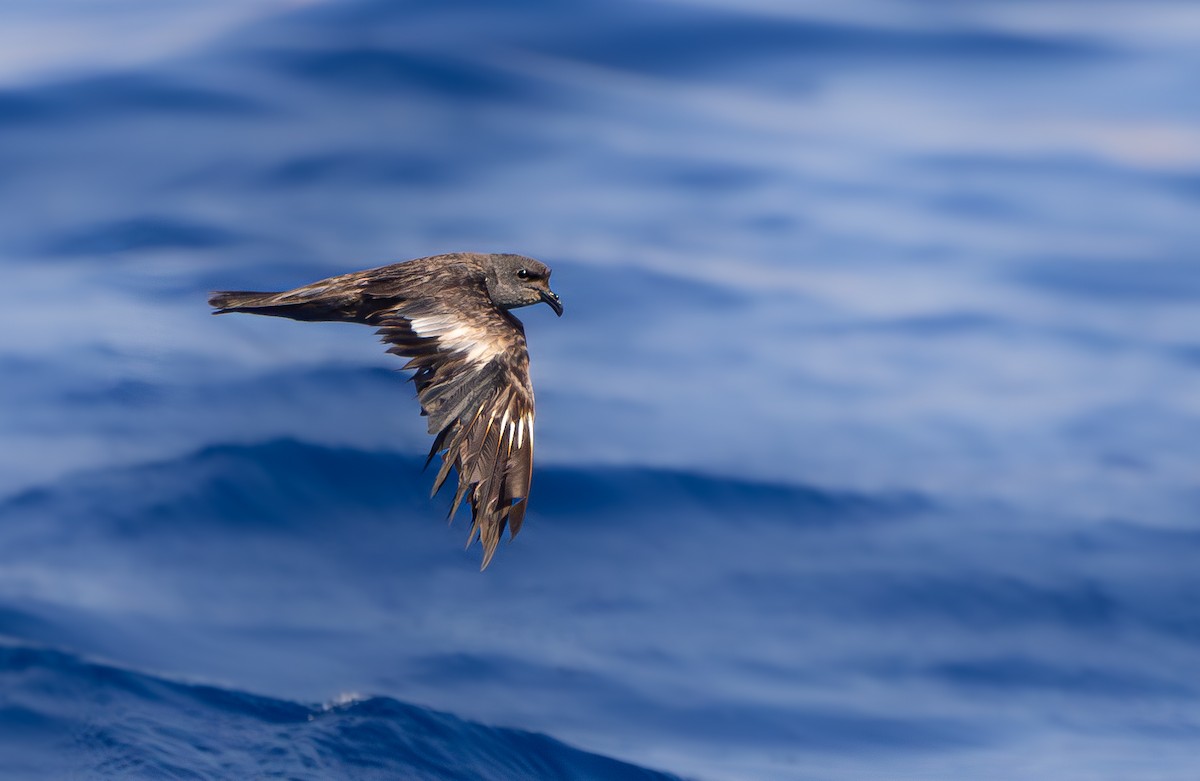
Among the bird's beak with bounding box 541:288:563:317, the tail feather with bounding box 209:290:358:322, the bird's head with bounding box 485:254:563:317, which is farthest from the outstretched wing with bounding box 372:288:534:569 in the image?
the bird's beak with bounding box 541:288:563:317

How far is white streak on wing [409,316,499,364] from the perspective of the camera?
7.43 meters

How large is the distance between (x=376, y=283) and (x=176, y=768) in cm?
762

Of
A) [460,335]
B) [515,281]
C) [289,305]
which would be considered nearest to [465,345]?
[460,335]

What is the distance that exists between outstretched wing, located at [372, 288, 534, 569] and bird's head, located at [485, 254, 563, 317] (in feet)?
2.92

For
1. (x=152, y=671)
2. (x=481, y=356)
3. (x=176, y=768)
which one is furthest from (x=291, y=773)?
(x=481, y=356)

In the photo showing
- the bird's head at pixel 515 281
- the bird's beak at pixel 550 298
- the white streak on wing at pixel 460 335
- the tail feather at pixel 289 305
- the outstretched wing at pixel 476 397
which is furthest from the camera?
the bird's beak at pixel 550 298

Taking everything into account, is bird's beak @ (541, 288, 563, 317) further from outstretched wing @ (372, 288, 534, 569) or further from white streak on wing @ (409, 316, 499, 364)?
white streak on wing @ (409, 316, 499, 364)

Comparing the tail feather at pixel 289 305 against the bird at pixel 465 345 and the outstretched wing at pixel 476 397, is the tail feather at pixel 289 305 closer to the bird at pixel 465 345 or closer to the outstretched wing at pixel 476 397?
the bird at pixel 465 345

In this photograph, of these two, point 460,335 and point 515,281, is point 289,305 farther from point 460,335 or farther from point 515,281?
point 515,281

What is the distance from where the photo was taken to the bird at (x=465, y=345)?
22.1 feet

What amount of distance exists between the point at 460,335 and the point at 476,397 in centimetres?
59

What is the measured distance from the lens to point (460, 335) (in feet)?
24.9

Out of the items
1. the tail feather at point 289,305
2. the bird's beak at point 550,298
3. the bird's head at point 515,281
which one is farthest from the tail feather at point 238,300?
the bird's beak at point 550,298

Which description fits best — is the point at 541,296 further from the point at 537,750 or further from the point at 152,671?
the point at 152,671
